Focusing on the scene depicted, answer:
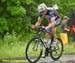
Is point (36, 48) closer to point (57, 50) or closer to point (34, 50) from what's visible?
point (34, 50)

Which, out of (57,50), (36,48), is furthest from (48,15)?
(57,50)

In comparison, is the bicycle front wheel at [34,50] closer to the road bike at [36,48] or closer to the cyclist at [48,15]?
the road bike at [36,48]

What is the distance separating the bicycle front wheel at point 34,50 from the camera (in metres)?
10.3

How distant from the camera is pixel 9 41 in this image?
1795 cm

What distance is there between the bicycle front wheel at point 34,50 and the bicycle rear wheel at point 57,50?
→ 76 cm

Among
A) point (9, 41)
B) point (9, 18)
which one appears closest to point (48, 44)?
point (9, 41)

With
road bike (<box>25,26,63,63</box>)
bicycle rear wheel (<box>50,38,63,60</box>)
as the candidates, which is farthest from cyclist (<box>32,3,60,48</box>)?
bicycle rear wheel (<box>50,38,63,60</box>)

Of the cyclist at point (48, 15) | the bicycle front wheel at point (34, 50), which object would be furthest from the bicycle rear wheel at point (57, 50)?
the bicycle front wheel at point (34, 50)

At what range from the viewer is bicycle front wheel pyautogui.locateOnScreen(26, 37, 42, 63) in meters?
10.3

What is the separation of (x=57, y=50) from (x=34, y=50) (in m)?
1.17

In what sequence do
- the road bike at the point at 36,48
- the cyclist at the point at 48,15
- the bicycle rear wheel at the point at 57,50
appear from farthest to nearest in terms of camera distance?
the bicycle rear wheel at the point at 57,50 → the cyclist at the point at 48,15 → the road bike at the point at 36,48

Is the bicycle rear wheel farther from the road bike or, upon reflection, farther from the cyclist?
the cyclist

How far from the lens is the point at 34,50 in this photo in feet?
34.5

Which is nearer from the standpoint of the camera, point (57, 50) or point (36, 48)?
point (36, 48)
